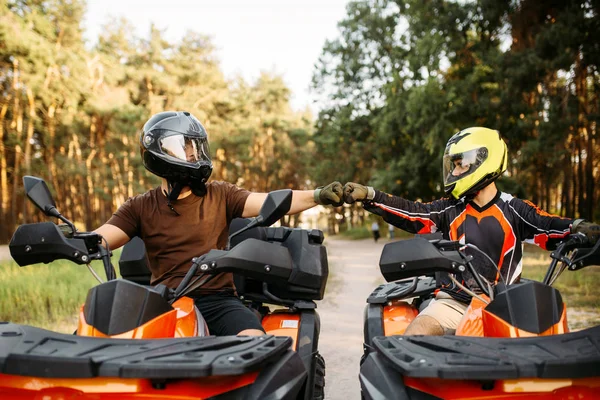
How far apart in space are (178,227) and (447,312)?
1.71 meters

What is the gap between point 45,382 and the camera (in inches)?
78.8

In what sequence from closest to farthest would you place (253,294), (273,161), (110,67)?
(253,294), (110,67), (273,161)

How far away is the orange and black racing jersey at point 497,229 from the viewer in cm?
341

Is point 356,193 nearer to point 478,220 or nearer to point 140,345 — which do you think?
point 478,220

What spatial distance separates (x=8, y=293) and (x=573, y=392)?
878 centimetres

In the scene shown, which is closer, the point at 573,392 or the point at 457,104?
the point at 573,392

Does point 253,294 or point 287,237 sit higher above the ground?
point 287,237

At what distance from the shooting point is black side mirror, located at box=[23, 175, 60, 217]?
8.73 feet

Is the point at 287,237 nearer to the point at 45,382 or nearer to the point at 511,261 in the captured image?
the point at 511,261

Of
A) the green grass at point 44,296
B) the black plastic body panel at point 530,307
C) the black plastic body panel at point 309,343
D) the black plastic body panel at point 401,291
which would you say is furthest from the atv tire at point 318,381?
the green grass at point 44,296

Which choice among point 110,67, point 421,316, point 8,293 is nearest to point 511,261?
point 421,316

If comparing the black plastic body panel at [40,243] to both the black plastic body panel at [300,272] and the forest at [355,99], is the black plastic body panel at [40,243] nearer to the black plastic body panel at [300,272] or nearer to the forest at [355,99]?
the black plastic body panel at [300,272]

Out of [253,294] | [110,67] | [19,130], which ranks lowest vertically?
[253,294]

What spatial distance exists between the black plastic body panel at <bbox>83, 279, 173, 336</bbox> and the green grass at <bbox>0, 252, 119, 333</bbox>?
5.31m
